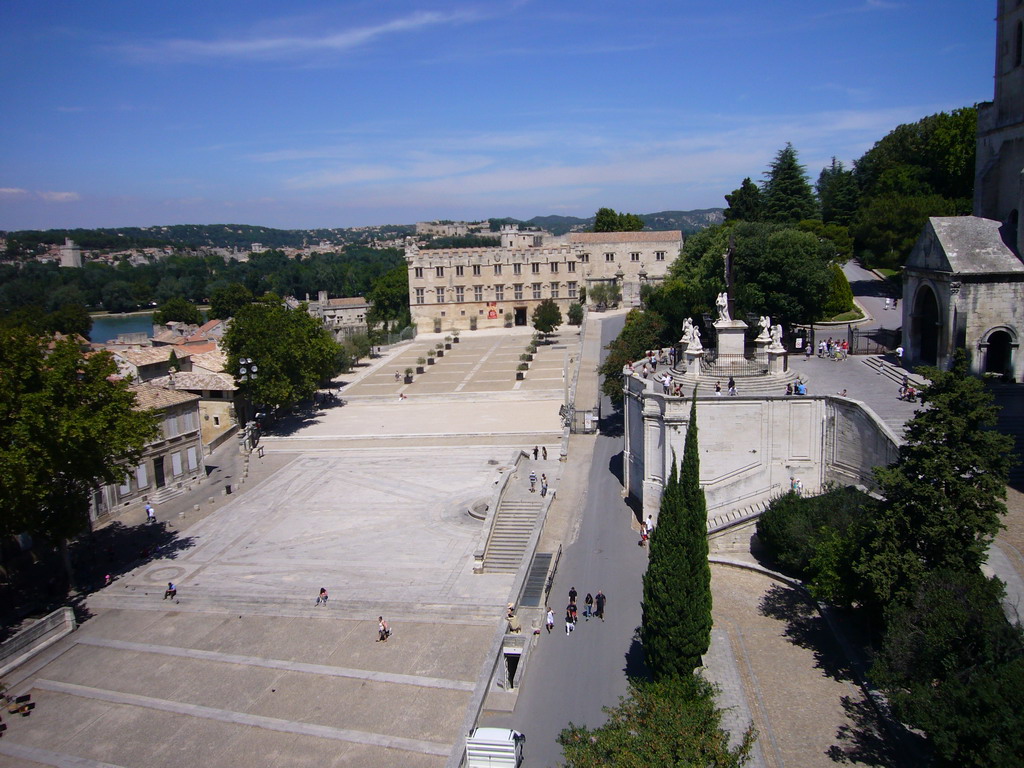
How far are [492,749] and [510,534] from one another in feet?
41.3

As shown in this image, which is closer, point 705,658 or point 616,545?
point 705,658

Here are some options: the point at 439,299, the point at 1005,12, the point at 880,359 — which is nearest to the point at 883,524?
the point at 880,359

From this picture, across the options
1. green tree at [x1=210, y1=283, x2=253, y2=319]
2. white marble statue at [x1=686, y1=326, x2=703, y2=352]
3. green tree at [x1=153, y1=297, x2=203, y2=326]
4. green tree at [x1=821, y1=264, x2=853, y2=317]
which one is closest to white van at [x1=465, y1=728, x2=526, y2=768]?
white marble statue at [x1=686, y1=326, x2=703, y2=352]

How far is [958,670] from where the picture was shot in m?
14.0

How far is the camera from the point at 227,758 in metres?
16.7

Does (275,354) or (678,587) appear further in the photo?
(275,354)

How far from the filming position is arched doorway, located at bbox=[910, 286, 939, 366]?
1198 inches

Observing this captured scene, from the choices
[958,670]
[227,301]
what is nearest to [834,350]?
[958,670]

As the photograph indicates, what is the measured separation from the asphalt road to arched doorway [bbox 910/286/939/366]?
43.9 ft

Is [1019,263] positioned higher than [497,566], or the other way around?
[1019,263]

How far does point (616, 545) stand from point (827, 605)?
24.7 ft

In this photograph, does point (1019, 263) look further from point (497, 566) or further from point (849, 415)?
point (497, 566)

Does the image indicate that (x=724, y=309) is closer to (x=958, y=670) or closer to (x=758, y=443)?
(x=758, y=443)

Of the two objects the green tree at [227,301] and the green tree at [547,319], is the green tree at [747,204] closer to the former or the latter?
the green tree at [547,319]
